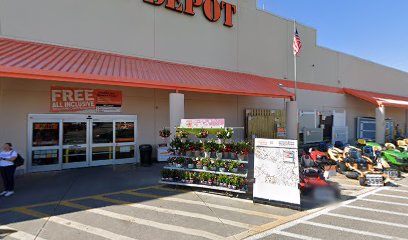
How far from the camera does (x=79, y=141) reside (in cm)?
1111

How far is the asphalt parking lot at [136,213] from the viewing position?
484 centimetres

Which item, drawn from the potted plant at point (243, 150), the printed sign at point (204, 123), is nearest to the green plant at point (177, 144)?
the printed sign at point (204, 123)

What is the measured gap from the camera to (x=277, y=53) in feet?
57.1

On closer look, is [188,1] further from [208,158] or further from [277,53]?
[208,158]

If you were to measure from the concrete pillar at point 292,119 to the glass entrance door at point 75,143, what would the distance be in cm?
1043

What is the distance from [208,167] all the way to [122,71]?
488 centimetres

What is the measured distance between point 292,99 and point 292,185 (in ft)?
30.0

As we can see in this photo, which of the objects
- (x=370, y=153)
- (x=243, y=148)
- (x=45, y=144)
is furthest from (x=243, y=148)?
(x=45, y=144)

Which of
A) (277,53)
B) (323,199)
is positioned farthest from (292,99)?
(323,199)

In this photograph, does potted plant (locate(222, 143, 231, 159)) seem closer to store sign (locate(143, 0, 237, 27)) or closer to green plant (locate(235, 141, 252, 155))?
green plant (locate(235, 141, 252, 155))

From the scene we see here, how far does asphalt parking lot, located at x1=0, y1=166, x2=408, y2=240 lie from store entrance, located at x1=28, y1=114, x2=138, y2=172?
219 cm

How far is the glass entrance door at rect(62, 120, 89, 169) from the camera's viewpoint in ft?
35.3

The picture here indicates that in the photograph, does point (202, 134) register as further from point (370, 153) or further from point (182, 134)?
point (370, 153)

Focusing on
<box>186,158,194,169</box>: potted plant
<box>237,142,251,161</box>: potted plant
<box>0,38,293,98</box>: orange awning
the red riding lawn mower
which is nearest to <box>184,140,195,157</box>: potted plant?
<box>186,158,194,169</box>: potted plant
